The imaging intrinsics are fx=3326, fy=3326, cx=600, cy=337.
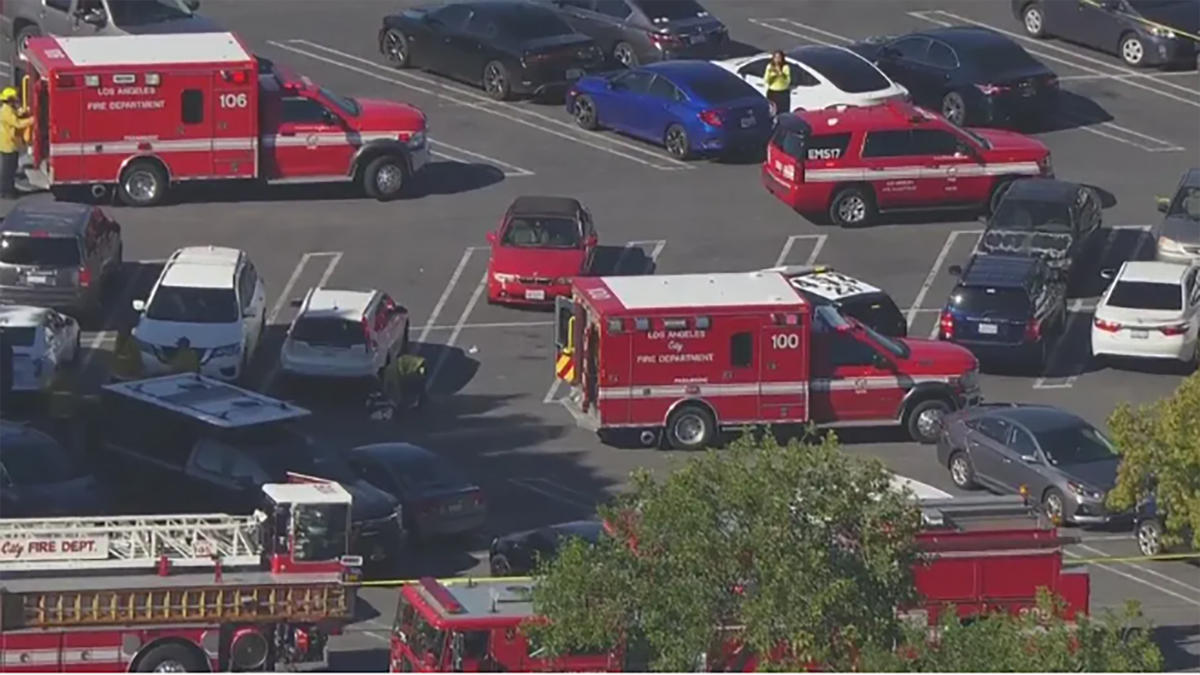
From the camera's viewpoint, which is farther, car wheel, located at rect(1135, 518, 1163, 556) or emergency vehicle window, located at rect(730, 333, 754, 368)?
emergency vehicle window, located at rect(730, 333, 754, 368)

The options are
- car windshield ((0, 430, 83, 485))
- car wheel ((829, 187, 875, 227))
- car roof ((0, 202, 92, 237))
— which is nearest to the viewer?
car windshield ((0, 430, 83, 485))

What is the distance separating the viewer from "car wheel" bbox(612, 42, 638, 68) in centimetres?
5462

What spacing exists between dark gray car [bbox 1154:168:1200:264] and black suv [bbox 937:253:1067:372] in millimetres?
3336

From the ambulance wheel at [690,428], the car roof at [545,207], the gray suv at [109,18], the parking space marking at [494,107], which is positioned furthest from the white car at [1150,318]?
the gray suv at [109,18]

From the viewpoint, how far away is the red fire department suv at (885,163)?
48062 millimetres

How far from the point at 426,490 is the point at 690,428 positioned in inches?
209

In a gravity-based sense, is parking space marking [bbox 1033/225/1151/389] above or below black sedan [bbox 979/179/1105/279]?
below

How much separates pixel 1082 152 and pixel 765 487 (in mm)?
27565

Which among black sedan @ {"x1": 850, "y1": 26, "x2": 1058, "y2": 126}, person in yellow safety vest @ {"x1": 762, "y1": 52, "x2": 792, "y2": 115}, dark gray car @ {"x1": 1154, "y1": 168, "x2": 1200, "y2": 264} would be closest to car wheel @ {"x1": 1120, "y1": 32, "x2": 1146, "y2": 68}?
black sedan @ {"x1": 850, "y1": 26, "x2": 1058, "y2": 126}

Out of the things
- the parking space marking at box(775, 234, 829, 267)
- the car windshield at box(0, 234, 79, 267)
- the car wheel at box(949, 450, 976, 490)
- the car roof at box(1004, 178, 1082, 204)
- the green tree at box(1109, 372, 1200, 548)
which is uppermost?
the green tree at box(1109, 372, 1200, 548)

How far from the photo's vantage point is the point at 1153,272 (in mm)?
44469

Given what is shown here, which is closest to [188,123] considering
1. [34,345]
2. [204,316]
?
[204,316]

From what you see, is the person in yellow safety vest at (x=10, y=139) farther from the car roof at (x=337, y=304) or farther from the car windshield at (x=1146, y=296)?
the car windshield at (x=1146, y=296)

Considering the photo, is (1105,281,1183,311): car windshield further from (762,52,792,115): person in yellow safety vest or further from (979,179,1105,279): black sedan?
(762,52,792,115): person in yellow safety vest
